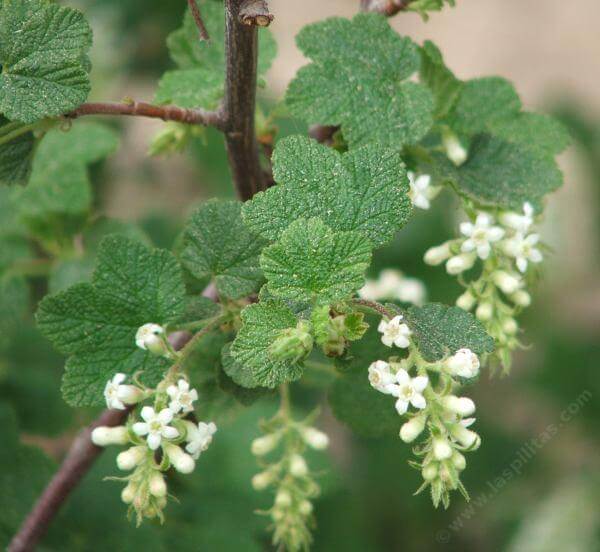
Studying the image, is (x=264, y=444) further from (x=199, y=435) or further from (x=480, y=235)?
(x=480, y=235)

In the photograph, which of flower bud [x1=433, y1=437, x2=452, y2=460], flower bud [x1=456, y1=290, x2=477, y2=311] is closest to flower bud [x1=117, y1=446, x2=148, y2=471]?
flower bud [x1=433, y1=437, x2=452, y2=460]

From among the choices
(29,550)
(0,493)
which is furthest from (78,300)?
(0,493)

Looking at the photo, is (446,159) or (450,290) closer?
(446,159)

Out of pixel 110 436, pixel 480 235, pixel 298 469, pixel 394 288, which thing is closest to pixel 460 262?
pixel 480 235

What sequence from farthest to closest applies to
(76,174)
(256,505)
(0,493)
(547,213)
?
(547,213), (256,505), (76,174), (0,493)

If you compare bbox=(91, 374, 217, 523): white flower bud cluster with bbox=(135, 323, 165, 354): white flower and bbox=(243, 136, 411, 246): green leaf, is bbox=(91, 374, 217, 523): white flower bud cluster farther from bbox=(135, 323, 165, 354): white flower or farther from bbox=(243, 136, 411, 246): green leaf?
bbox=(243, 136, 411, 246): green leaf

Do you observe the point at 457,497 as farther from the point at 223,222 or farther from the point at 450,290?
the point at 223,222

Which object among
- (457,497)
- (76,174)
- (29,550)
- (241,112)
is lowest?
(457,497)

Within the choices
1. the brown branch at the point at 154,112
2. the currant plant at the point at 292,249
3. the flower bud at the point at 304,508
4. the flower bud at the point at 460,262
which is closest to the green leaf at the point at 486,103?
the currant plant at the point at 292,249
